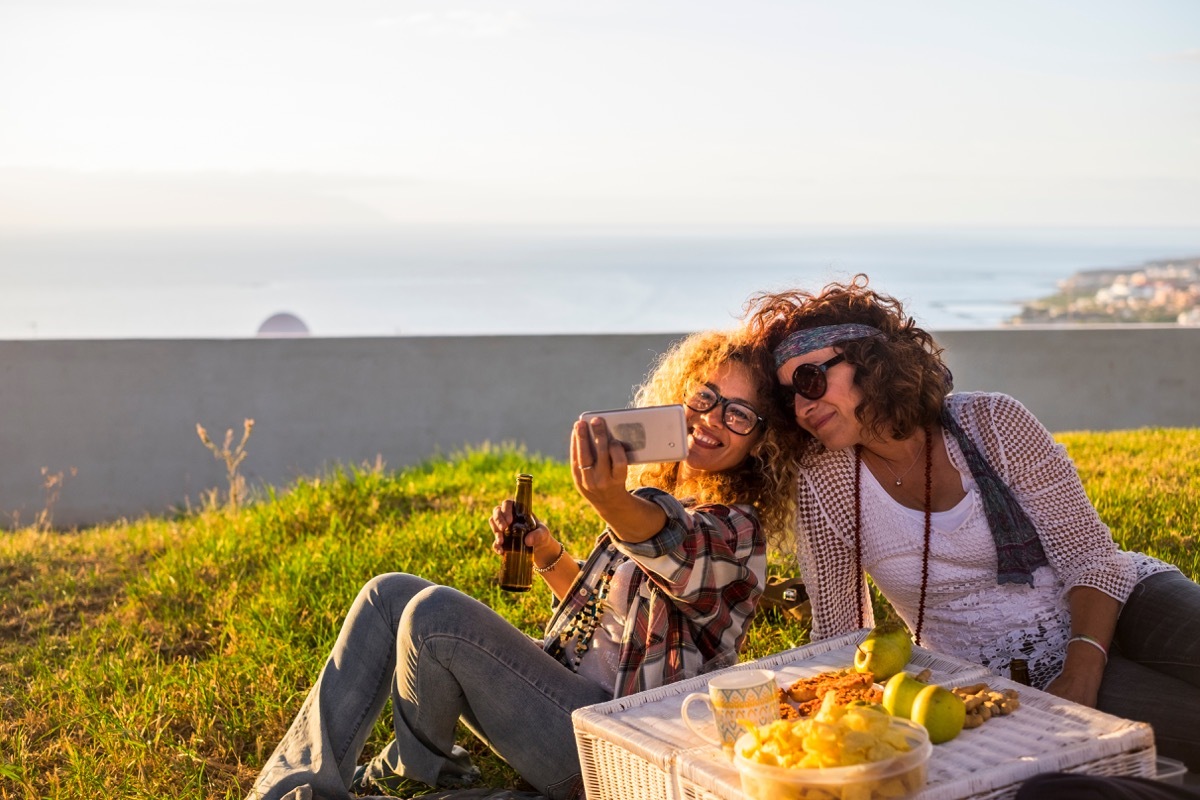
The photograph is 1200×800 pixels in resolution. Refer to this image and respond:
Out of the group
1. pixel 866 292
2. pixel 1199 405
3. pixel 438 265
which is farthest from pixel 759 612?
pixel 438 265

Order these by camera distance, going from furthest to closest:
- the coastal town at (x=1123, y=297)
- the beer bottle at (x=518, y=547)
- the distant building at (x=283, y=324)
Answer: the coastal town at (x=1123, y=297) < the distant building at (x=283, y=324) < the beer bottle at (x=518, y=547)

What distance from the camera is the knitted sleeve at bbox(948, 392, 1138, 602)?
8.71 ft

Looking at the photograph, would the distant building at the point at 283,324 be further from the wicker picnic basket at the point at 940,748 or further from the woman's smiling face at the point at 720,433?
the wicker picnic basket at the point at 940,748

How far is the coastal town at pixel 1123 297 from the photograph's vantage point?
1249 cm

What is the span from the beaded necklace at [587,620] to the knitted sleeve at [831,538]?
20.4 inches

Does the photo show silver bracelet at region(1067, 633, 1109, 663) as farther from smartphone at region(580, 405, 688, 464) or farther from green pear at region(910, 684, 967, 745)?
smartphone at region(580, 405, 688, 464)

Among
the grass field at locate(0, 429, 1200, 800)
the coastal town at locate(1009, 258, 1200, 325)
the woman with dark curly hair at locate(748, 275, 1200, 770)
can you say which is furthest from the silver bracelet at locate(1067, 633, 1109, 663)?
the coastal town at locate(1009, 258, 1200, 325)

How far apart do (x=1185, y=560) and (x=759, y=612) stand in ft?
4.74

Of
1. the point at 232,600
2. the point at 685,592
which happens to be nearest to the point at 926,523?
the point at 685,592

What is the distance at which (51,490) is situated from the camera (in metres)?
9.59

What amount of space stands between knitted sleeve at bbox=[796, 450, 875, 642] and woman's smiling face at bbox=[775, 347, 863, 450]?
8 cm

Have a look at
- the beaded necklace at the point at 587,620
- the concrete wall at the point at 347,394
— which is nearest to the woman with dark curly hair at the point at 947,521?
the beaded necklace at the point at 587,620

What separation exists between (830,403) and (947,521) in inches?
14.9

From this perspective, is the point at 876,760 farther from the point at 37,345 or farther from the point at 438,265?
the point at 438,265
